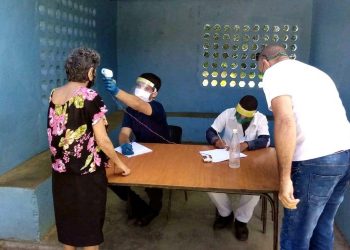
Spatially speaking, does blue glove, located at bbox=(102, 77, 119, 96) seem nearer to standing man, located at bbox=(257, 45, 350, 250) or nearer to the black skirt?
the black skirt

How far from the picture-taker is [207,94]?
5105 millimetres

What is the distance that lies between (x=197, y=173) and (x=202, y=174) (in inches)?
1.4

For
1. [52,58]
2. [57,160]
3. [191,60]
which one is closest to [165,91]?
[191,60]

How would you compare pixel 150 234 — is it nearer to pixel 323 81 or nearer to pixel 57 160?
pixel 57 160

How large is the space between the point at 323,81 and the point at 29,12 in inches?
95.4

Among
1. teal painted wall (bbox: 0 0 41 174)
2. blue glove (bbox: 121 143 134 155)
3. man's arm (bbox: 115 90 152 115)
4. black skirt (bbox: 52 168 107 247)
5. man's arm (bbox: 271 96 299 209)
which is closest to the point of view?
man's arm (bbox: 271 96 299 209)

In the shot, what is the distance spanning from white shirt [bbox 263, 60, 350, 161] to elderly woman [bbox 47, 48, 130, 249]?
3.03ft

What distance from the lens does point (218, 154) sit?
252cm

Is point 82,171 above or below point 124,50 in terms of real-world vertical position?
below

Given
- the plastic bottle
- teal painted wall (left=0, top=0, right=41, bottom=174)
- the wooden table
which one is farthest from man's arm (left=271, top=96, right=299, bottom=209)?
teal painted wall (left=0, top=0, right=41, bottom=174)

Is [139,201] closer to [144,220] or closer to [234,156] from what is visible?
[144,220]

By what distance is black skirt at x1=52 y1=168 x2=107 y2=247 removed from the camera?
6.26 feet

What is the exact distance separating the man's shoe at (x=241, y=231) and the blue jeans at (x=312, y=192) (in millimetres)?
836

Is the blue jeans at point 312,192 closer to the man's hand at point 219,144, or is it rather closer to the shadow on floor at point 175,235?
the shadow on floor at point 175,235
